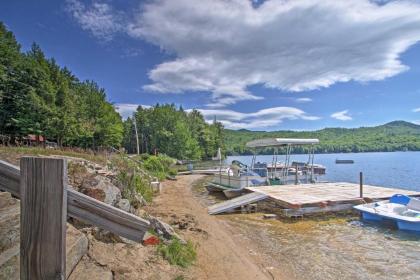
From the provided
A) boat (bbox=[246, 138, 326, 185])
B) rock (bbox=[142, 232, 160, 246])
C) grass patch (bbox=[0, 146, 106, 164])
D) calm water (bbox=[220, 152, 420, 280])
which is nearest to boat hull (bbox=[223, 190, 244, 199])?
boat (bbox=[246, 138, 326, 185])

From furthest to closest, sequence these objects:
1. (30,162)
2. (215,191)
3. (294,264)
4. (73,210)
A: 1. (215,191)
2. (294,264)
3. (73,210)
4. (30,162)

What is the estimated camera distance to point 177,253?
21.4 ft

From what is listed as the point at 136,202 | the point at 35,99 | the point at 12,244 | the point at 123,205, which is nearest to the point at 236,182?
the point at 136,202

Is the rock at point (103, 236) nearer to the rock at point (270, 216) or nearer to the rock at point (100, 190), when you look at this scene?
the rock at point (100, 190)

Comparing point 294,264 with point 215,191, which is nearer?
point 294,264

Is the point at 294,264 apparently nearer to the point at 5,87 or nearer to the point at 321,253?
the point at 321,253

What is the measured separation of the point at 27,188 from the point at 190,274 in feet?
16.8

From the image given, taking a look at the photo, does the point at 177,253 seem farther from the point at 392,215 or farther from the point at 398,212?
the point at 398,212

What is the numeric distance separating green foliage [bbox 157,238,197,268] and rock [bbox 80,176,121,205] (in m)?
1.88

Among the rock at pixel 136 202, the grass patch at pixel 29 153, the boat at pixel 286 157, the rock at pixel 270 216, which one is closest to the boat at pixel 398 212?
the rock at pixel 270 216

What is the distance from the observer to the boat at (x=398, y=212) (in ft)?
37.5

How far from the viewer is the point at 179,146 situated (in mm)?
57406


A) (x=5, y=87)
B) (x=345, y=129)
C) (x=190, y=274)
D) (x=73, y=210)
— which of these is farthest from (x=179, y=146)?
(x=345, y=129)

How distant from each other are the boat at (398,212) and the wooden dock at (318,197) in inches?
52.5
